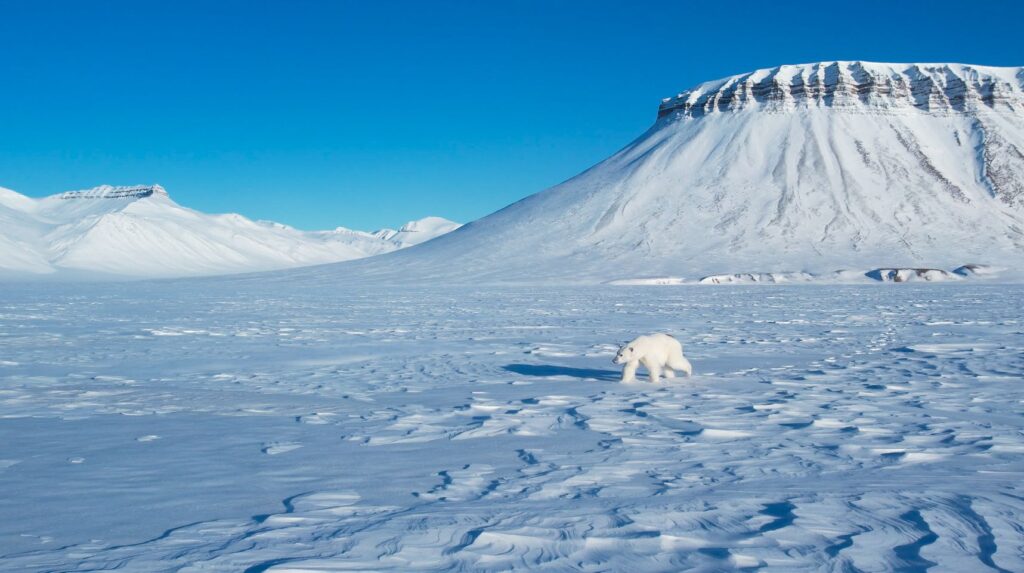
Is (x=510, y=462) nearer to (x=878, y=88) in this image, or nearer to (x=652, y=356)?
(x=652, y=356)

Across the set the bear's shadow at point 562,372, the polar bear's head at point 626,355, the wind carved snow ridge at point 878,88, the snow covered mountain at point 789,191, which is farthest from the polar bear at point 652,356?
the wind carved snow ridge at point 878,88

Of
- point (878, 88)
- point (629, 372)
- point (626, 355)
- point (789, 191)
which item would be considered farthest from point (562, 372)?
point (878, 88)

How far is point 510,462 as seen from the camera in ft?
21.4

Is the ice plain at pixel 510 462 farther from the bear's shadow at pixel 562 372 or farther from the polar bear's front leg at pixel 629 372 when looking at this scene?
the polar bear's front leg at pixel 629 372

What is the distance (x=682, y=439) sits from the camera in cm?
734

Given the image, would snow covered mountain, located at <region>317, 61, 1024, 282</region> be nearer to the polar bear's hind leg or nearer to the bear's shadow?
the bear's shadow

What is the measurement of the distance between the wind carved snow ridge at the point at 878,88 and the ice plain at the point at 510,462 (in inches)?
3872

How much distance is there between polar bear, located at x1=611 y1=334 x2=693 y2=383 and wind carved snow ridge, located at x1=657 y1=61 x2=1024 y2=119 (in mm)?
101976

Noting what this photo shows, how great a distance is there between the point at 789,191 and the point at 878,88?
25.0 m

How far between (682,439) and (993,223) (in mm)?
89454

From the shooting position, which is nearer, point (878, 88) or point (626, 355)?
point (626, 355)

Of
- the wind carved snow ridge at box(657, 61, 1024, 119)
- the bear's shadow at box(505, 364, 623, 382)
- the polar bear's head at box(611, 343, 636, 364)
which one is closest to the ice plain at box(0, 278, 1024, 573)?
the bear's shadow at box(505, 364, 623, 382)

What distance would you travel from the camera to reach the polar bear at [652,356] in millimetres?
10812

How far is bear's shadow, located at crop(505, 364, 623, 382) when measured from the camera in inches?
462
